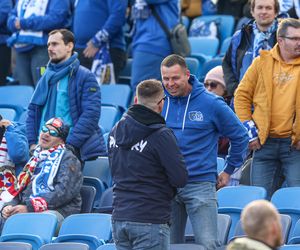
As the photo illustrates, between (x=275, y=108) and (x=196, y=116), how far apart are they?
111cm

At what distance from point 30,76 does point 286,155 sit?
14.1 feet

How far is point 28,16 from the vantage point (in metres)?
12.0

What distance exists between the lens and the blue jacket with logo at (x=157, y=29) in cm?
1149

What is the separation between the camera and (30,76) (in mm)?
12375

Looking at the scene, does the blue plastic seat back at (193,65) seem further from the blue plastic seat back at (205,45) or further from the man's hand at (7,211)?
the man's hand at (7,211)

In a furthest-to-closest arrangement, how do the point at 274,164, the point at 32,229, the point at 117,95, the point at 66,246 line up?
the point at 117,95
the point at 274,164
the point at 32,229
the point at 66,246

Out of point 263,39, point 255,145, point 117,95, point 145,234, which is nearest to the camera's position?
point 145,234

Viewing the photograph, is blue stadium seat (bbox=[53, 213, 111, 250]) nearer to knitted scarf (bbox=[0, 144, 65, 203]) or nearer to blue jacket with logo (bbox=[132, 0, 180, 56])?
knitted scarf (bbox=[0, 144, 65, 203])

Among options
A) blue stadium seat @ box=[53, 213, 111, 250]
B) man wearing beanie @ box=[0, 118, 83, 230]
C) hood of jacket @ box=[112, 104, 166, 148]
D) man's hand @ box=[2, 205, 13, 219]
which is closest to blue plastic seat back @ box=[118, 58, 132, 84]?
man wearing beanie @ box=[0, 118, 83, 230]

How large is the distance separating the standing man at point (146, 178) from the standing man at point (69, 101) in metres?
2.37

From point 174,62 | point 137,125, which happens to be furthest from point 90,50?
point 137,125

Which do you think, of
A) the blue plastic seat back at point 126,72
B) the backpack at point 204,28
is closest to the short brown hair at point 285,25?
the blue plastic seat back at point 126,72

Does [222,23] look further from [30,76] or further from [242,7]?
[30,76]

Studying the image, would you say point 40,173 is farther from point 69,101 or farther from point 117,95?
point 117,95
